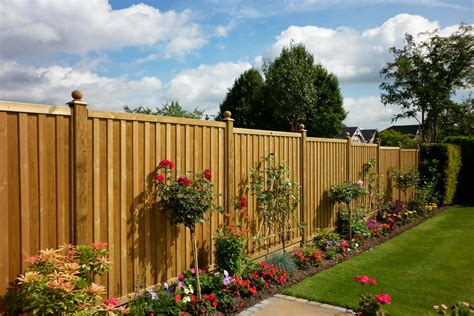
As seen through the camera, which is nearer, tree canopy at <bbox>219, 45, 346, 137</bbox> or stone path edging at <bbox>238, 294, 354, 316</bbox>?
stone path edging at <bbox>238, 294, 354, 316</bbox>

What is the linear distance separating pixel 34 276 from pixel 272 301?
110 inches

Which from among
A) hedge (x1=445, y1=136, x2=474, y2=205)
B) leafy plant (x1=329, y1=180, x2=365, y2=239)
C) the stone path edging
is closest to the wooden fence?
the stone path edging

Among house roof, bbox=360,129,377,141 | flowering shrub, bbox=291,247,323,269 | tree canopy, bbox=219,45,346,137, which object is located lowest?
flowering shrub, bbox=291,247,323,269

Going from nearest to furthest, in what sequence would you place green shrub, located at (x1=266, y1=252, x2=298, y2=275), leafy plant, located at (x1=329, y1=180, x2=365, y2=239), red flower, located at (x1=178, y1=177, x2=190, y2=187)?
red flower, located at (x1=178, y1=177, x2=190, y2=187) → green shrub, located at (x1=266, y1=252, x2=298, y2=275) → leafy plant, located at (x1=329, y1=180, x2=365, y2=239)

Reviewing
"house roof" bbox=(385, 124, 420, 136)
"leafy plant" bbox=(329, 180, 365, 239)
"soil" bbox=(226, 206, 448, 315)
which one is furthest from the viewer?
"house roof" bbox=(385, 124, 420, 136)

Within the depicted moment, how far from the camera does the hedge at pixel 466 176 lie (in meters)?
14.6

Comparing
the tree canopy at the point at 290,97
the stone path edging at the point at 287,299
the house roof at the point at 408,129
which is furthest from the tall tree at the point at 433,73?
the house roof at the point at 408,129

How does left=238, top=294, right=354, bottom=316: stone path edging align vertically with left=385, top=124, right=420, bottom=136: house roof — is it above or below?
below

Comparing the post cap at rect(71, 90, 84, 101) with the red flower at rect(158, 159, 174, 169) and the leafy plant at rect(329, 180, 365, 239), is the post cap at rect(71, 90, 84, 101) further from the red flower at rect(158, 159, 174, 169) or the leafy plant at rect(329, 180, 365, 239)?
the leafy plant at rect(329, 180, 365, 239)

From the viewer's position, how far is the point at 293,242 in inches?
262

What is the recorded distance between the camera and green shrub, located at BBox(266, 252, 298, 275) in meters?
5.46

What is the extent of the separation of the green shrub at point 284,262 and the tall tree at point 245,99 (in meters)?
25.6

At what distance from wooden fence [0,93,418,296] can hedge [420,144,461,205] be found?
10368 mm

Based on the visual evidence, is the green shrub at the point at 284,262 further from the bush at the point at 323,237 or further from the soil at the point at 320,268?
the bush at the point at 323,237
